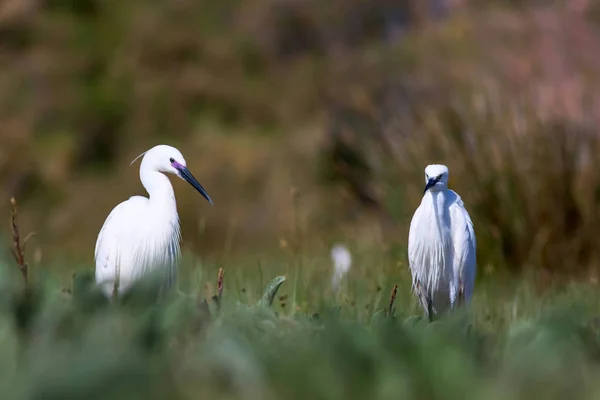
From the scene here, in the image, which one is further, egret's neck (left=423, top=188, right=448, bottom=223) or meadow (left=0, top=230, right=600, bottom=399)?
egret's neck (left=423, top=188, right=448, bottom=223)

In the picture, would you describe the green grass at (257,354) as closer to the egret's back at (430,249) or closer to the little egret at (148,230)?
the little egret at (148,230)

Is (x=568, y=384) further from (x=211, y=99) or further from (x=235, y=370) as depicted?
(x=211, y=99)

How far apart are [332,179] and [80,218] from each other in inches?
101

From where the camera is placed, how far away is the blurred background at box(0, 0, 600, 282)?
17.9 ft

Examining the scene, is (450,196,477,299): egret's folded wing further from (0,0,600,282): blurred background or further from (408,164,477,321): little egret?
(0,0,600,282): blurred background

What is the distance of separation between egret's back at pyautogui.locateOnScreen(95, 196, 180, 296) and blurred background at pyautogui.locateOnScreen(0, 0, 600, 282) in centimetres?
43

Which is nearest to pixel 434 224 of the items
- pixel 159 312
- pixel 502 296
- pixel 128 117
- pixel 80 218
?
pixel 502 296

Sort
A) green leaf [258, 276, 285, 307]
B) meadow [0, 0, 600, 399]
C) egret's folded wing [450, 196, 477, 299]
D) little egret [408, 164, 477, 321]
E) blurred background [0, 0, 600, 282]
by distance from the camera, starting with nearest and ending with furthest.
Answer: meadow [0, 0, 600, 399] → green leaf [258, 276, 285, 307] → little egret [408, 164, 477, 321] → egret's folded wing [450, 196, 477, 299] → blurred background [0, 0, 600, 282]

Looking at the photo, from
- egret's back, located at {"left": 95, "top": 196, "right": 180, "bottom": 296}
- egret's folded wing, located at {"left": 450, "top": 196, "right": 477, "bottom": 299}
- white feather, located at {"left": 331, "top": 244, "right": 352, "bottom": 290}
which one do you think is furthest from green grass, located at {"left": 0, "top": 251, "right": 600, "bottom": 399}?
white feather, located at {"left": 331, "top": 244, "right": 352, "bottom": 290}

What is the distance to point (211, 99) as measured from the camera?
13539mm

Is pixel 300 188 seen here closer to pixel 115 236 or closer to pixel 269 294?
pixel 115 236

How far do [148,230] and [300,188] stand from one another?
20.4ft

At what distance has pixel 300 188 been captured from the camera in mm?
9328

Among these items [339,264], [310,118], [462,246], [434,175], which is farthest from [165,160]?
[310,118]
